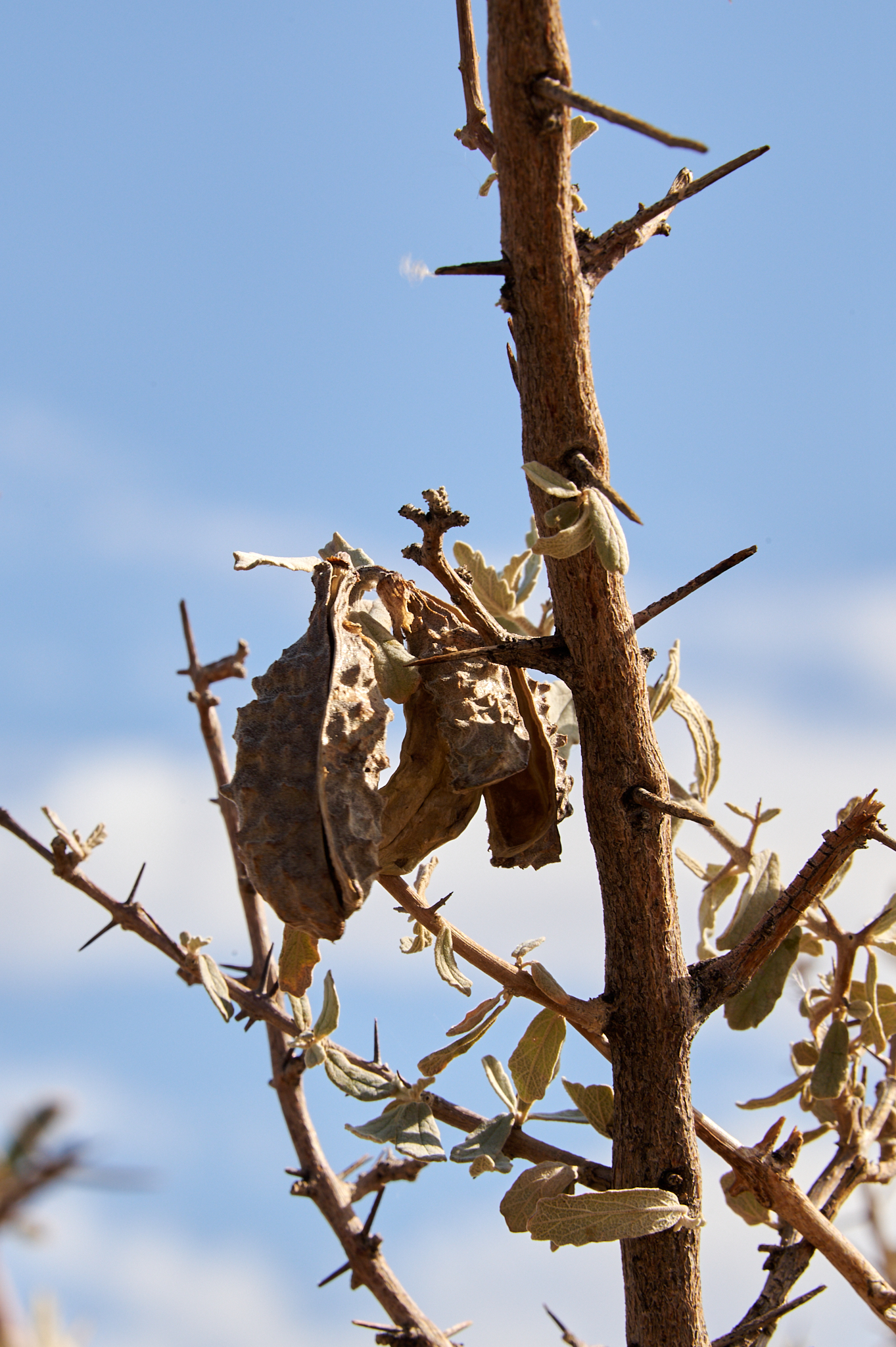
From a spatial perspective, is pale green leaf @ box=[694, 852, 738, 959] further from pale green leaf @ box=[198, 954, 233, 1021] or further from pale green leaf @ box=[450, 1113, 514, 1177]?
pale green leaf @ box=[198, 954, 233, 1021]

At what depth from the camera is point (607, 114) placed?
4.69 ft

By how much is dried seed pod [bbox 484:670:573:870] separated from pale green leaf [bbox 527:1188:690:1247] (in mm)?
546

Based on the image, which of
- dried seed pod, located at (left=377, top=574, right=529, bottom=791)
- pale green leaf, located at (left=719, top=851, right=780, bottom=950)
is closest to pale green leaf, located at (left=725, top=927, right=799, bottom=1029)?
pale green leaf, located at (left=719, top=851, right=780, bottom=950)

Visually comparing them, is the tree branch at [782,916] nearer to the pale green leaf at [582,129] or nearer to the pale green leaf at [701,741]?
the pale green leaf at [701,741]

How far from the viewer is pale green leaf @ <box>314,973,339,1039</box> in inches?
89.3

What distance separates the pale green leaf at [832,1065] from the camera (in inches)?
96.0

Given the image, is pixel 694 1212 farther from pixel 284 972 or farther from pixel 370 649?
pixel 370 649

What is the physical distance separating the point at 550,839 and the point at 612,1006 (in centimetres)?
32

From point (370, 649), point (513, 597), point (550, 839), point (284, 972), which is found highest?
point (513, 597)

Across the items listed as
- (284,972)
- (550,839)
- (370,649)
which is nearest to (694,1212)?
(550,839)

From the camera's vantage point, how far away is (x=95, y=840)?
8.97 feet

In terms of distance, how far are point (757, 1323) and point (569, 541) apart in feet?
4.95

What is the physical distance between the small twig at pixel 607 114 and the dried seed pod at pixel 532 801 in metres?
0.88

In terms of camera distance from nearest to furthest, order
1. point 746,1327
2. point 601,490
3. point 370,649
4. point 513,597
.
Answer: point 601,490
point 370,649
point 746,1327
point 513,597
